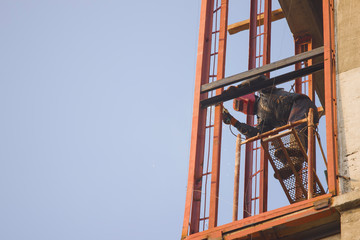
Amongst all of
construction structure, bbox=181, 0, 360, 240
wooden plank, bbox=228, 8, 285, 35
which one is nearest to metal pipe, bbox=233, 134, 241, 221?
construction structure, bbox=181, 0, 360, 240

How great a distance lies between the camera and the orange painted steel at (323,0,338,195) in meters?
11.4

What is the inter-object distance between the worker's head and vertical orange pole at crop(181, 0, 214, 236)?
1106mm

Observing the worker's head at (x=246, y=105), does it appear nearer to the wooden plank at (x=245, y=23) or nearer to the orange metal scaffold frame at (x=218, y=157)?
the orange metal scaffold frame at (x=218, y=157)

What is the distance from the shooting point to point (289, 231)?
11.3 m

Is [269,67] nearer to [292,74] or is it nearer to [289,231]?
[292,74]

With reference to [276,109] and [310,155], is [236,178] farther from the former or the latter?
[276,109]

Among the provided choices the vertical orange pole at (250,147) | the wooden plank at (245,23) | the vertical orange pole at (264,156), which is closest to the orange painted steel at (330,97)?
the vertical orange pole at (264,156)

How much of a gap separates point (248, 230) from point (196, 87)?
3.65 meters

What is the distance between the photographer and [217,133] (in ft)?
44.3

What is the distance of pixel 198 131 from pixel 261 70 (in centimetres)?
165

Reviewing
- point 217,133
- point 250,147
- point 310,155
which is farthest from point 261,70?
point 310,155

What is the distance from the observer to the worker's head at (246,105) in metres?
15.3

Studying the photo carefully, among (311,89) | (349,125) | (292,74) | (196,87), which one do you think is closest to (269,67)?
(292,74)

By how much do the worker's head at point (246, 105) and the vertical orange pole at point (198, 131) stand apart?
1.11 meters
